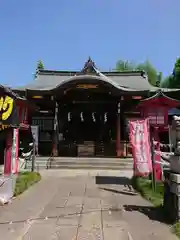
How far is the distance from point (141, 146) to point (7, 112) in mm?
4766

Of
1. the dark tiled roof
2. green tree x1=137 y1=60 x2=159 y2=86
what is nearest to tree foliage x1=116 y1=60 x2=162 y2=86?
green tree x1=137 y1=60 x2=159 y2=86

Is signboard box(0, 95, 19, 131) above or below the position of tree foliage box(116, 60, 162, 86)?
below

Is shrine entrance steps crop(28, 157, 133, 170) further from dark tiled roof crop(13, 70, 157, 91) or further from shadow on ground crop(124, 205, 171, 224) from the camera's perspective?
dark tiled roof crop(13, 70, 157, 91)

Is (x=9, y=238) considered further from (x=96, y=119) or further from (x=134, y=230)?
(x=96, y=119)

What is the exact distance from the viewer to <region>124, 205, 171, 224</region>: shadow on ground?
5578mm

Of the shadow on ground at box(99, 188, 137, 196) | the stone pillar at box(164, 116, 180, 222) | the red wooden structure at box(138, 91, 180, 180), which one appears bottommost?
the shadow on ground at box(99, 188, 137, 196)

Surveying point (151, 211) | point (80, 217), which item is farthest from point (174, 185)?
point (80, 217)

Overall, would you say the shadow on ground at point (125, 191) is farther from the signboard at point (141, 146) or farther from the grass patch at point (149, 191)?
the signboard at point (141, 146)

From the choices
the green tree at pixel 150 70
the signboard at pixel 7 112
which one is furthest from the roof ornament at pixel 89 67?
the green tree at pixel 150 70

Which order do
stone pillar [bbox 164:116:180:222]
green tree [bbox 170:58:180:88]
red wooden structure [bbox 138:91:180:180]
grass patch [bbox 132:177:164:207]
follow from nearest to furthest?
stone pillar [bbox 164:116:180:222], grass patch [bbox 132:177:164:207], red wooden structure [bbox 138:91:180:180], green tree [bbox 170:58:180:88]

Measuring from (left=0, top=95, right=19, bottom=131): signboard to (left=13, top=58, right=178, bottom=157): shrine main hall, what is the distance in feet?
31.3

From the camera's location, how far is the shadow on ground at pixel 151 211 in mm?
5578

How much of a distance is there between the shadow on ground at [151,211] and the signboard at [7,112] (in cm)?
409

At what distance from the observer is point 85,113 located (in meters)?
21.0
